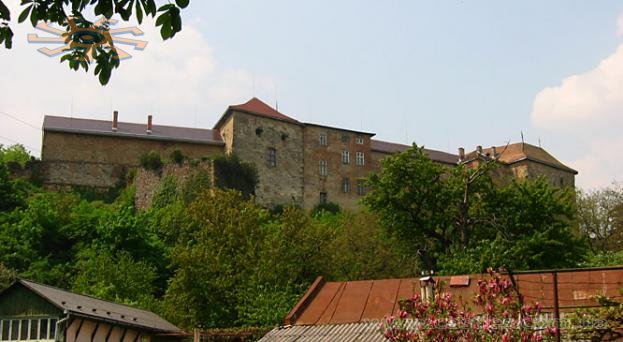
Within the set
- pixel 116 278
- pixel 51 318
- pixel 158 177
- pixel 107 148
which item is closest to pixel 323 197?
pixel 158 177

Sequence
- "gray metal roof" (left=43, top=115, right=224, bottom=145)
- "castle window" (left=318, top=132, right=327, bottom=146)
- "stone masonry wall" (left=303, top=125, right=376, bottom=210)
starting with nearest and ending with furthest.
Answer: "gray metal roof" (left=43, top=115, right=224, bottom=145) < "stone masonry wall" (left=303, top=125, right=376, bottom=210) < "castle window" (left=318, top=132, right=327, bottom=146)

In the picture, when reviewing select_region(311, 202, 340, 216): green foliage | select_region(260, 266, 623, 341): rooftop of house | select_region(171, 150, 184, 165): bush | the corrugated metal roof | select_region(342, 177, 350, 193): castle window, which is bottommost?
the corrugated metal roof

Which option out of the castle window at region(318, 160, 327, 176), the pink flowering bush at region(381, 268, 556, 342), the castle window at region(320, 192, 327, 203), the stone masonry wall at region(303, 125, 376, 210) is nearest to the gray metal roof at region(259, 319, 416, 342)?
the pink flowering bush at region(381, 268, 556, 342)

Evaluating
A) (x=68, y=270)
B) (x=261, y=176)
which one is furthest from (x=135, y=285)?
(x=261, y=176)

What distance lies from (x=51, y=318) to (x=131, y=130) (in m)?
42.7

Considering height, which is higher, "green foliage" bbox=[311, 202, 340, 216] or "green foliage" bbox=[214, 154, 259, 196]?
"green foliage" bbox=[214, 154, 259, 196]

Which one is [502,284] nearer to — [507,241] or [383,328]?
[383,328]

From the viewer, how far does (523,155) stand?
7569 cm

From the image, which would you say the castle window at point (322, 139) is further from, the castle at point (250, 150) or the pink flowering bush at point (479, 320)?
the pink flowering bush at point (479, 320)

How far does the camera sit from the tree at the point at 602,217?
176 feet

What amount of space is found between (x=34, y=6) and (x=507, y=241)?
90.6 feet

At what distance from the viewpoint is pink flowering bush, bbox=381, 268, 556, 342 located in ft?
34.2

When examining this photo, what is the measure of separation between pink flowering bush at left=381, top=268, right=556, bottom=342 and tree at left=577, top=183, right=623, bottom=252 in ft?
145

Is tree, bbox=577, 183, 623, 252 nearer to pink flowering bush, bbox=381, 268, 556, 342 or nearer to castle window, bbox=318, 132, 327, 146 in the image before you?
castle window, bbox=318, 132, 327, 146
